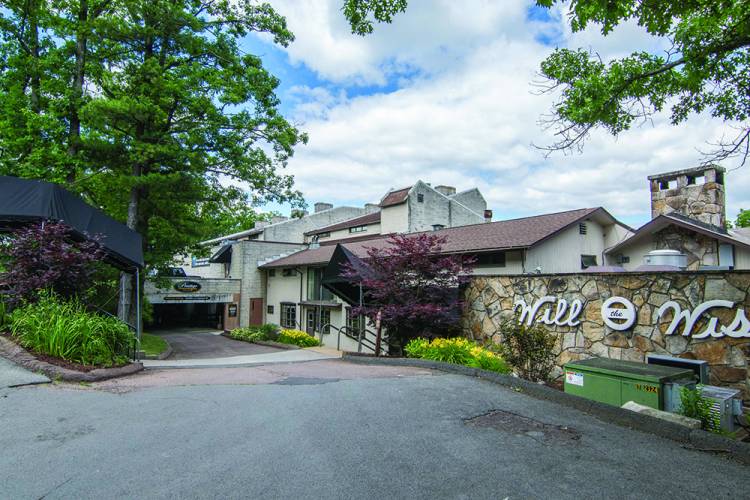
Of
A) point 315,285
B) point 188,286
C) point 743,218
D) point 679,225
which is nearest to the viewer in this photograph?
point 679,225

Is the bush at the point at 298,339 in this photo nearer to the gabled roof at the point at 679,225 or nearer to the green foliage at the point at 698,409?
the gabled roof at the point at 679,225

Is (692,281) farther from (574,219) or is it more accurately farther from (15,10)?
(15,10)

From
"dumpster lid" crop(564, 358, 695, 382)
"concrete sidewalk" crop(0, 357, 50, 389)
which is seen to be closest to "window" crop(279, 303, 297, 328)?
"concrete sidewalk" crop(0, 357, 50, 389)

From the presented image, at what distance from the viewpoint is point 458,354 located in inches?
424

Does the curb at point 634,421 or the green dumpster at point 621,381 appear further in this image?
the green dumpster at point 621,381

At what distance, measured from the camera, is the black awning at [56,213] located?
32.0ft

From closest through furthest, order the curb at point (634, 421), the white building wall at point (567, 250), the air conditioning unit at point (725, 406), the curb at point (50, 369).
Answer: the curb at point (634, 421), the air conditioning unit at point (725, 406), the curb at point (50, 369), the white building wall at point (567, 250)

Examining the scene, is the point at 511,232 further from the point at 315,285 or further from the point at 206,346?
the point at 206,346

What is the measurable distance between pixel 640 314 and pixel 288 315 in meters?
21.9

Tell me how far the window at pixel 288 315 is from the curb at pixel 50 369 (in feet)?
62.0

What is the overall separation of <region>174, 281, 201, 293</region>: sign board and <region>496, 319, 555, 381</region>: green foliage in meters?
24.9

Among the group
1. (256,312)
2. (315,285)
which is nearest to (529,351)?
(315,285)

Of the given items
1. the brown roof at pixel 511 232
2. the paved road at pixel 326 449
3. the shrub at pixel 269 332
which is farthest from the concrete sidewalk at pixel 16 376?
the shrub at pixel 269 332

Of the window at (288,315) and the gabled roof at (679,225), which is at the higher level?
the gabled roof at (679,225)
